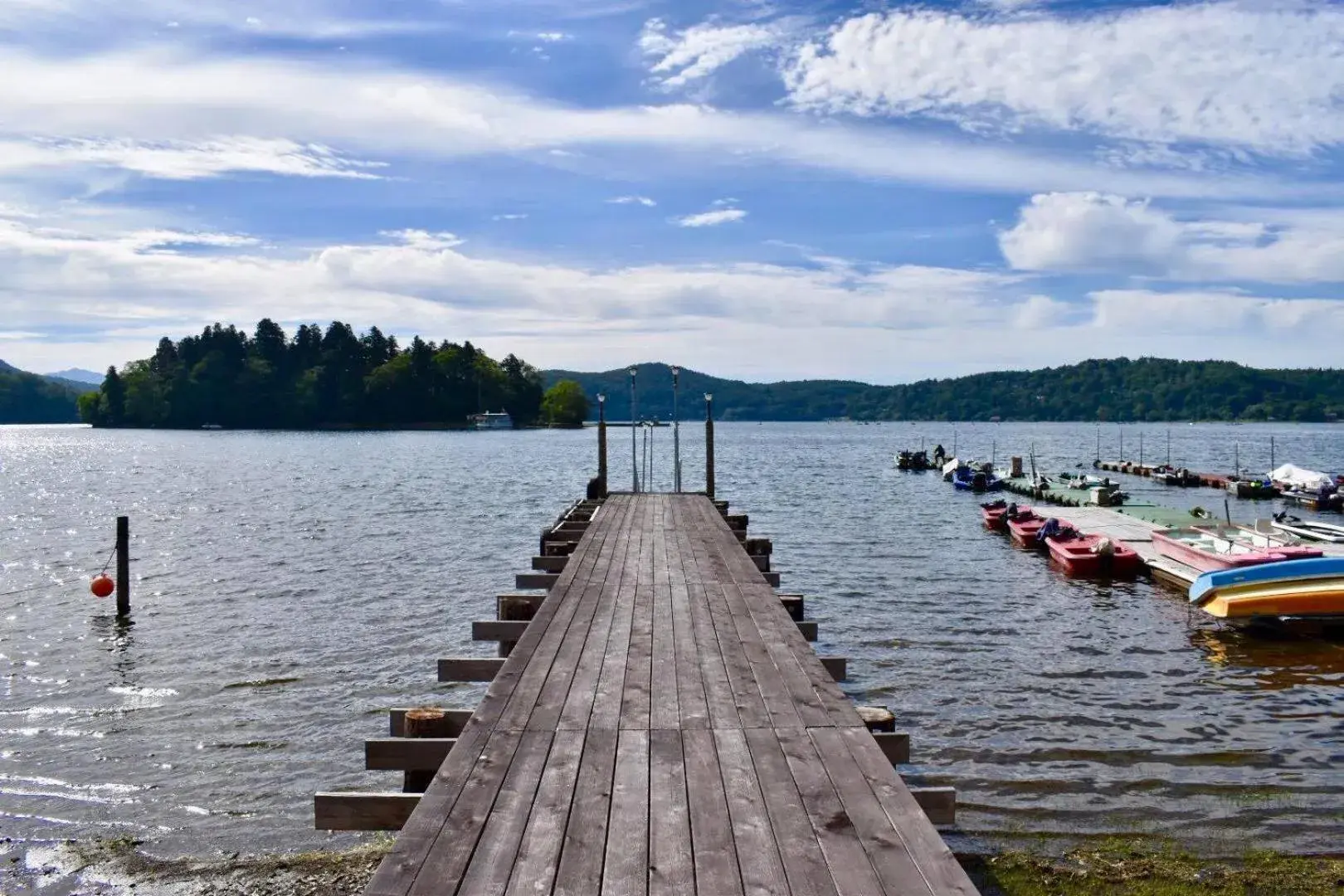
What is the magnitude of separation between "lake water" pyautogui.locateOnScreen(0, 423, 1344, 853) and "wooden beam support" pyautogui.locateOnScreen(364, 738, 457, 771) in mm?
3583


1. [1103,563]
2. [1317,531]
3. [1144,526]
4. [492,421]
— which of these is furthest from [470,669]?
[492,421]

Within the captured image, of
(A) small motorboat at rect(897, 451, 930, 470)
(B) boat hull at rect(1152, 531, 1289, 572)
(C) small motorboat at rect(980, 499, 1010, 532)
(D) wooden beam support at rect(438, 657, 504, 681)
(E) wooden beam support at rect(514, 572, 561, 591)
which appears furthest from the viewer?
(A) small motorboat at rect(897, 451, 930, 470)

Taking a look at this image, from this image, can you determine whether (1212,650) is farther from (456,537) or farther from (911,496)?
(911,496)

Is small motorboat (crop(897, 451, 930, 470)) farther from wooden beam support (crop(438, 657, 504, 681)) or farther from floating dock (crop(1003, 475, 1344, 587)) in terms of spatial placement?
wooden beam support (crop(438, 657, 504, 681))

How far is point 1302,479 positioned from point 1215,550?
→ 39.2 m

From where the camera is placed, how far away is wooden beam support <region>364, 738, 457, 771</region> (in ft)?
22.2

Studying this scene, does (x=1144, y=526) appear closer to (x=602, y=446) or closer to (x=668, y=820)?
(x=602, y=446)

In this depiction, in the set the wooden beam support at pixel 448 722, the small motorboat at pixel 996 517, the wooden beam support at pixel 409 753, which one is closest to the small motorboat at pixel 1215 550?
the small motorboat at pixel 996 517

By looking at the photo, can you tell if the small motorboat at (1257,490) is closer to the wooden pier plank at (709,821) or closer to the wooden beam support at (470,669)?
the wooden beam support at (470,669)

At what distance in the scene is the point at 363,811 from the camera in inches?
239

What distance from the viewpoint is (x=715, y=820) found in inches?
209

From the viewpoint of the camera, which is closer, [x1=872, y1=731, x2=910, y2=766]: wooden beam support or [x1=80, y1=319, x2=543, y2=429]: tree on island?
[x1=872, y1=731, x2=910, y2=766]: wooden beam support

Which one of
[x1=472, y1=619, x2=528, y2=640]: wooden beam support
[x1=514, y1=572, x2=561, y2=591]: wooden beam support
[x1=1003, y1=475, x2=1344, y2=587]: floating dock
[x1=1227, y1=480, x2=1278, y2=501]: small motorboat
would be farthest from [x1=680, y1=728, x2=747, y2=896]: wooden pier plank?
[x1=1227, y1=480, x2=1278, y2=501]: small motorboat

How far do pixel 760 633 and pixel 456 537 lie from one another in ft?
86.0
